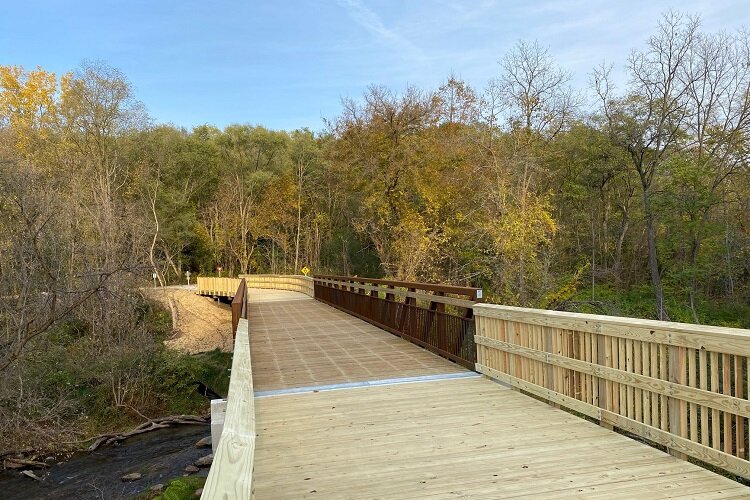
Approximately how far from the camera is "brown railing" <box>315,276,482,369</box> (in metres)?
7.31

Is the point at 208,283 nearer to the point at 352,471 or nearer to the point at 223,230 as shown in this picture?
the point at 223,230

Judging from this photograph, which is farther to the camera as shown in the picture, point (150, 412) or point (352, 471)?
point (150, 412)

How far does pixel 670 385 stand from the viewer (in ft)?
12.5

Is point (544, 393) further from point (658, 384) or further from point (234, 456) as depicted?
point (234, 456)

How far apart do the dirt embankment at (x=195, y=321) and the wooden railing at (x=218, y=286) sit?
2.14 ft

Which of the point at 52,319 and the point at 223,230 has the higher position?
the point at 223,230

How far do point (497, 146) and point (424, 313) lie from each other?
14.7 m

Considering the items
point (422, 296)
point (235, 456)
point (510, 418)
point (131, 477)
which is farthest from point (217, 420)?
point (131, 477)

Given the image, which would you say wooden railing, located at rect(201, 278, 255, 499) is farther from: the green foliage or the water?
the water

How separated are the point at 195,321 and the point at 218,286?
11.9 feet

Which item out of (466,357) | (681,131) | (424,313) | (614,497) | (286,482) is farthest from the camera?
(681,131)

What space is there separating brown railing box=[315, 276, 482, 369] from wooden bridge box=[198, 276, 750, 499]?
0.26 ft

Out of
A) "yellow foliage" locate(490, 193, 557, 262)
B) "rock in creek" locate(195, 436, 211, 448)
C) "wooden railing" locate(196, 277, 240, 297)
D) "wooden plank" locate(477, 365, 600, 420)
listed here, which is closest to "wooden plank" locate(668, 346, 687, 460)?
"wooden plank" locate(477, 365, 600, 420)

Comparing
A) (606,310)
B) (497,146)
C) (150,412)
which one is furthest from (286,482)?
(497,146)
